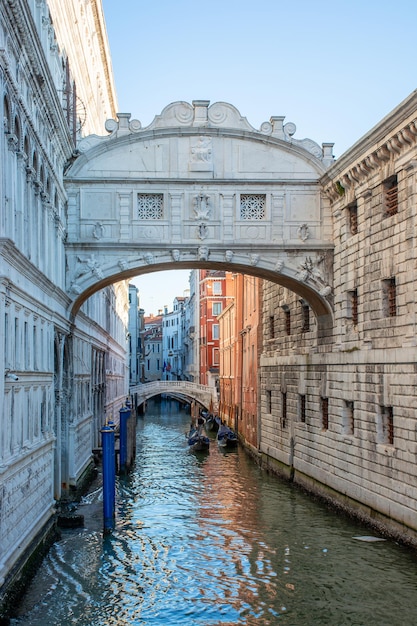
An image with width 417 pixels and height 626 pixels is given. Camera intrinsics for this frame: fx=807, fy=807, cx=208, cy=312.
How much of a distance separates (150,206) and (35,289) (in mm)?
5550

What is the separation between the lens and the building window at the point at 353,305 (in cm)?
1569

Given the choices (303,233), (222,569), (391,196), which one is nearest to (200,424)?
(303,233)

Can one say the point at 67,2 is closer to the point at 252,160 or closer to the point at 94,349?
the point at 252,160

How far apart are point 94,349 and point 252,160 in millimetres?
10107

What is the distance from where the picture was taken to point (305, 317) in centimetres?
1902

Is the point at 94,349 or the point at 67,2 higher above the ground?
the point at 67,2

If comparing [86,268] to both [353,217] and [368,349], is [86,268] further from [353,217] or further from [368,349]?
[368,349]

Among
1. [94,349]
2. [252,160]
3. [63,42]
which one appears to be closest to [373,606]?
[252,160]

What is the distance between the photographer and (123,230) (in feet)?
54.2

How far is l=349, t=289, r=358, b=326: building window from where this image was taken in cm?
1569

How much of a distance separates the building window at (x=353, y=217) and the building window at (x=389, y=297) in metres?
2.07

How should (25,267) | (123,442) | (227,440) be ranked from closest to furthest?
(25,267), (123,442), (227,440)

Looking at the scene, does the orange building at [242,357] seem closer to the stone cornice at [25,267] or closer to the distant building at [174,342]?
the stone cornice at [25,267]

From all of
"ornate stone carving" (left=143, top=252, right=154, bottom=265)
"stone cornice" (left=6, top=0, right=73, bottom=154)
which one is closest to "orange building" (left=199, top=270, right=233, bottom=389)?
"ornate stone carving" (left=143, top=252, right=154, bottom=265)
